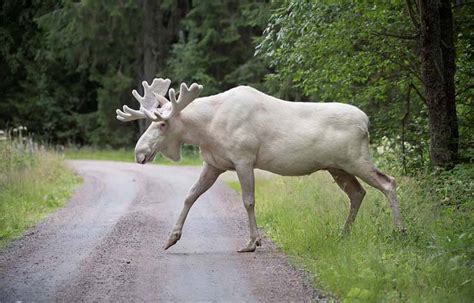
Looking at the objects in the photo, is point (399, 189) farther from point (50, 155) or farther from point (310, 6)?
point (50, 155)

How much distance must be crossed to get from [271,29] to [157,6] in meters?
20.1

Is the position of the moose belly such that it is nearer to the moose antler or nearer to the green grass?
the moose antler

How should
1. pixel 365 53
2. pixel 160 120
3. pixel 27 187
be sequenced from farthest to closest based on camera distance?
pixel 27 187 → pixel 365 53 → pixel 160 120

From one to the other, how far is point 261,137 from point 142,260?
7.18 feet

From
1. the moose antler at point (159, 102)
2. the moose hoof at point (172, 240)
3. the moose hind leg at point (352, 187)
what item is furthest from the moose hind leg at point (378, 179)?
the moose hoof at point (172, 240)

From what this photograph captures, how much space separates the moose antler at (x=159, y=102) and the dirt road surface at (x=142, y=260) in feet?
5.71

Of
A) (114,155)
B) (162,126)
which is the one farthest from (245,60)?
(162,126)

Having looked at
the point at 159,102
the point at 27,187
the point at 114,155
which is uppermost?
the point at 159,102

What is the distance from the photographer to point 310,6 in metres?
13.5

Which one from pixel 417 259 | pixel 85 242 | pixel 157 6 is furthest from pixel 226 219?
pixel 157 6

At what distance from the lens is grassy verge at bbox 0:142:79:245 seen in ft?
40.6

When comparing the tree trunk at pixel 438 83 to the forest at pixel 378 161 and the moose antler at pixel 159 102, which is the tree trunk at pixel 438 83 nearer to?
the forest at pixel 378 161

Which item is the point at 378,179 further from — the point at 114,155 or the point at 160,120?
the point at 114,155

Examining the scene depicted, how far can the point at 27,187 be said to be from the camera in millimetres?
15188
